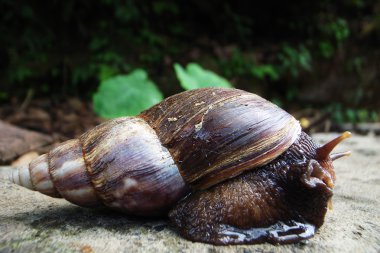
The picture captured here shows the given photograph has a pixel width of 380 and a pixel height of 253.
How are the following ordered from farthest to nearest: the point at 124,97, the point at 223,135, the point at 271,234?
the point at 124,97, the point at 223,135, the point at 271,234

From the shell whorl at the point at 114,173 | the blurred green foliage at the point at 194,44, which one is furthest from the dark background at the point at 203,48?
the shell whorl at the point at 114,173

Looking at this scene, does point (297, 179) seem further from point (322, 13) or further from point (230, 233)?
point (322, 13)

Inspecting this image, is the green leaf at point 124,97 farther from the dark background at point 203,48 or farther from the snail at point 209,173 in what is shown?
the dark background at point 203,48

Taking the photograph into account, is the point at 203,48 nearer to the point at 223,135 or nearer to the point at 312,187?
the point at 223,135

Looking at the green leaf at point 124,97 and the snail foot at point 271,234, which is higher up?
the green leaf at point 124,97

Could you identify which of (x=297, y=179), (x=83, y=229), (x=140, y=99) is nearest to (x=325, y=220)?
(x=297, y=179)

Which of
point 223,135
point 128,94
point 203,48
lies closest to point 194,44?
point 203,48
